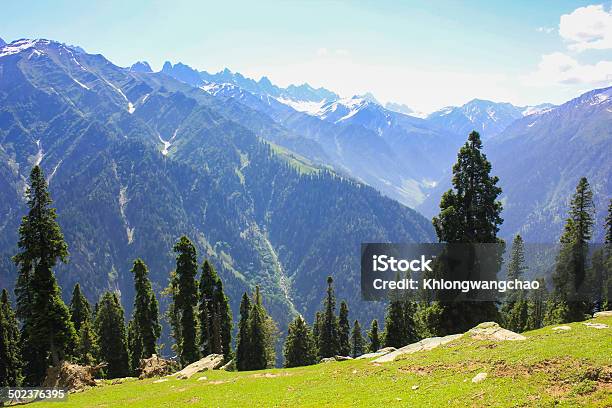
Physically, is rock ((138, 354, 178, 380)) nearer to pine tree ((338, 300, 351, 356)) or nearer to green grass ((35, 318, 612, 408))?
green grass ((35, 318, 612, 408))

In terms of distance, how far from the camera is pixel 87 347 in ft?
231

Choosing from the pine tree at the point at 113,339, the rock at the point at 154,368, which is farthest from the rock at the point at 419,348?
the pine tree at the point at 113,339

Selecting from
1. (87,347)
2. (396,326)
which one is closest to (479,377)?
(396,326)

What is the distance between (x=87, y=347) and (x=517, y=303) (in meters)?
85.3

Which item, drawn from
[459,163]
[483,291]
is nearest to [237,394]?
[483,291]

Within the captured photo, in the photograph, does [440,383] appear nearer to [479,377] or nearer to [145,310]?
[479,377]

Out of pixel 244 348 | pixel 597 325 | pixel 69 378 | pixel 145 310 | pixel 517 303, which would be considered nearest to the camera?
pixel 597 325

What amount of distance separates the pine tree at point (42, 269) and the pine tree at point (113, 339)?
2638cm

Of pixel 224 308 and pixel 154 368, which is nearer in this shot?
pixel 154 368

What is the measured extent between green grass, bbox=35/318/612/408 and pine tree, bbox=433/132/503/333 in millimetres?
11749

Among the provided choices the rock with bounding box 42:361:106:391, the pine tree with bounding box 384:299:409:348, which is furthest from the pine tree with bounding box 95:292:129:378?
the pine tree with bounding box 384:299:409:348

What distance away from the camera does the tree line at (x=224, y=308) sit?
46.3m

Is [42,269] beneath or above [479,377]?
above

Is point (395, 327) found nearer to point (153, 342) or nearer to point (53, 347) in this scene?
point (153, 342)
